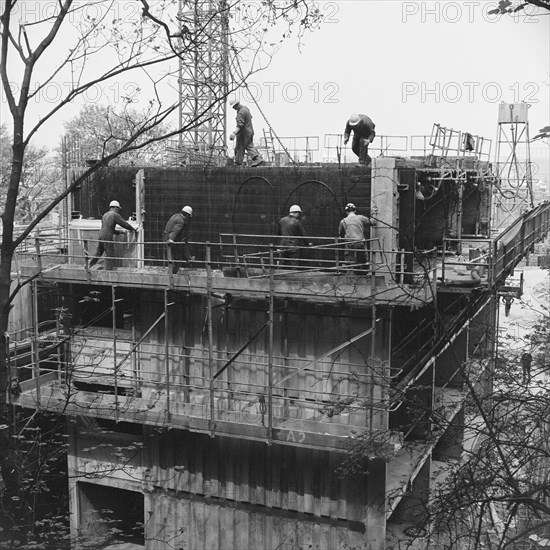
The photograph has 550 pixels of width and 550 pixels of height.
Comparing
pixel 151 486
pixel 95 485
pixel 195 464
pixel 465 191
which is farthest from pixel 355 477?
pixel 465 191

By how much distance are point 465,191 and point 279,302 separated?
10.7 m

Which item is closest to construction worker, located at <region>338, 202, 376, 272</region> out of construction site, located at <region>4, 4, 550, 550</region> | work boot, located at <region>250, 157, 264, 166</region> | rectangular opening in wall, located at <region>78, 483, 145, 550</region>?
construction site, located at <region>4, 4, 550, 550</region>

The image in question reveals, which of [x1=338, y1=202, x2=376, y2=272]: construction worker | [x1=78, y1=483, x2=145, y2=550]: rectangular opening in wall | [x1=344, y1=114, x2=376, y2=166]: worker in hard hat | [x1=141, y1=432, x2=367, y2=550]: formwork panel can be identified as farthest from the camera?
[x1=78, y1=483, x2=145, y2=550]: rectangular opening in wall

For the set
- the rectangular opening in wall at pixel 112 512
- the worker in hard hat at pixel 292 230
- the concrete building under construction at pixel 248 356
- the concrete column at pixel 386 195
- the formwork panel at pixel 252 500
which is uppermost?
the concrete column at pixel 386 195

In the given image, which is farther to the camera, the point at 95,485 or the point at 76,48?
the point at 95,485

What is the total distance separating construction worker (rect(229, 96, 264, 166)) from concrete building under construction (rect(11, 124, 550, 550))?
3.77 feet

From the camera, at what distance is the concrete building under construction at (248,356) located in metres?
14.3

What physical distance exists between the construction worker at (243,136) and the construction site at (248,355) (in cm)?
107

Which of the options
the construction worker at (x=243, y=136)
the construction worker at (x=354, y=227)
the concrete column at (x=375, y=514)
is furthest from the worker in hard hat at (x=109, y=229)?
the concrete column at (x=375, y=514)

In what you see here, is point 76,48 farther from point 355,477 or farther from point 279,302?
point 355,477

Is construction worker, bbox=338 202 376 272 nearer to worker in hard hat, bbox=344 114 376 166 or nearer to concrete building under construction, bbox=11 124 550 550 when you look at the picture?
concrete building under construction, bbox=11 124 550 550

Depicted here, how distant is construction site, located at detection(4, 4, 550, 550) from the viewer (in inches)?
564

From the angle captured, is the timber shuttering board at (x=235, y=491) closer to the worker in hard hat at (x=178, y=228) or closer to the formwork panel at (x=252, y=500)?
the formwork panel at (x=252, y=500)

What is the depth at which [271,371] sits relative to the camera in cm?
1410
